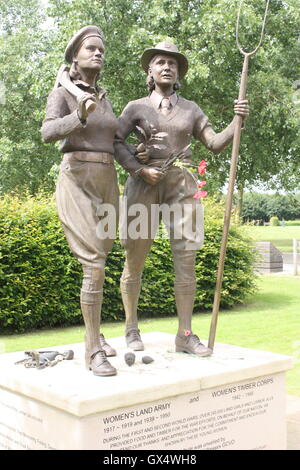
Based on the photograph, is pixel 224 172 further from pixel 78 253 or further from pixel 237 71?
pixel 78 253

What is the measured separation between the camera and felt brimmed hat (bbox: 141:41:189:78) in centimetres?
469

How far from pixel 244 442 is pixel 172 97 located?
2.66m

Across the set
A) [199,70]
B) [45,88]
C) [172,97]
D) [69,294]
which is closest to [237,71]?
[199,70]

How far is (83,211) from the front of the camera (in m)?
4.27

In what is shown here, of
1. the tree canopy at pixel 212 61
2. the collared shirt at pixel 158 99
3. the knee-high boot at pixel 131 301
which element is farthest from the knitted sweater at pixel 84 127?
the tree canopy at pixel 212 61

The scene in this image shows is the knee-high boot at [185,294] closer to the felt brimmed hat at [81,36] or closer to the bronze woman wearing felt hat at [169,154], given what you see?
the bronze woman wearing felt hat at [169,154]

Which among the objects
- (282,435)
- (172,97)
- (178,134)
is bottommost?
(282,435)

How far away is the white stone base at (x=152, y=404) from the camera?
3680mm

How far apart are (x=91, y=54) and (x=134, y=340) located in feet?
7.59

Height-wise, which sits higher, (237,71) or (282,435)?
(237,71)

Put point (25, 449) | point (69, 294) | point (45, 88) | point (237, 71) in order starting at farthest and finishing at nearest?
point (237, 71) < point (45, 88) < point (69, 294) < point (25, 449)

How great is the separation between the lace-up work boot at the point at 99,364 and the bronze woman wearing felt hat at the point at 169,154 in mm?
857

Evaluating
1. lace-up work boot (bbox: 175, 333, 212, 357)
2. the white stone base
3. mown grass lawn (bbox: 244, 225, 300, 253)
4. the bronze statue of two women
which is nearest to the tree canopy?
the bronze statue of two women

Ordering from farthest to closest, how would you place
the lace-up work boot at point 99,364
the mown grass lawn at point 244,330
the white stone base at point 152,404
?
1. the mown grass lawn at point 244,330
2. the lace-up work boot at point 99,364
3. the white stone base at point 152,404
